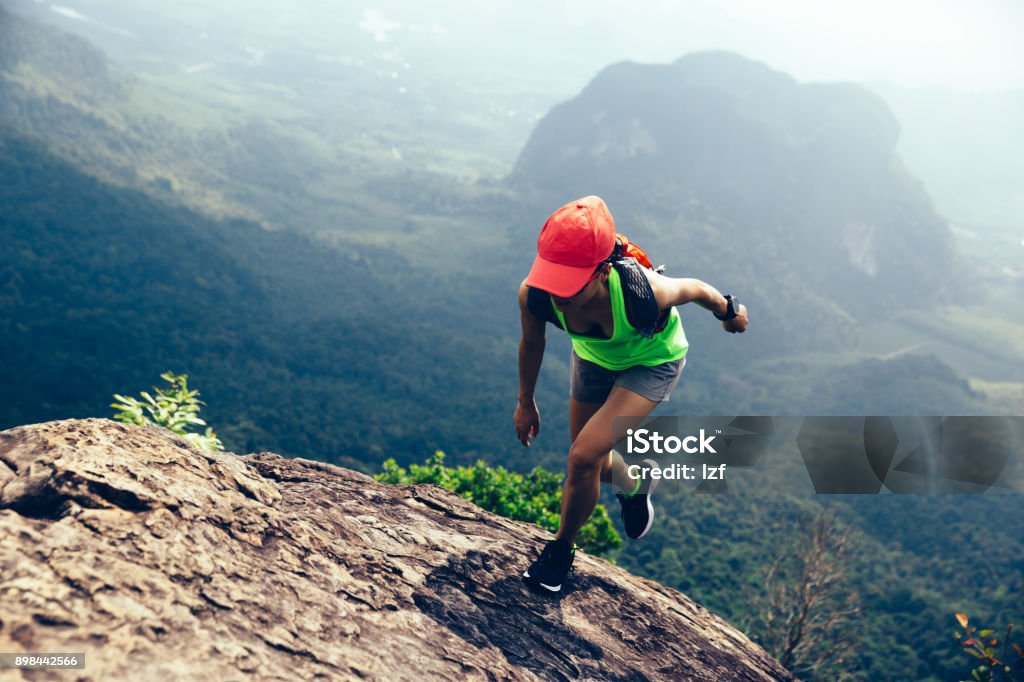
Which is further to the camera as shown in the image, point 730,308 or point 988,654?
point 988,654

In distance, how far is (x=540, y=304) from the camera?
5031 millimetres

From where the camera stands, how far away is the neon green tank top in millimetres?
5113

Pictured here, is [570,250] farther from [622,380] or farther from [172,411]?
[172,411]

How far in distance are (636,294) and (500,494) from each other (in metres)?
9.50

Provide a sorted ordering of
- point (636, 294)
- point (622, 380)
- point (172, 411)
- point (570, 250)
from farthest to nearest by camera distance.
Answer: point (172, 411), point (622, 380), point (636, 294), point (570, 250)

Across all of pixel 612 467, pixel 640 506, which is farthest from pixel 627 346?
pixel 640 506

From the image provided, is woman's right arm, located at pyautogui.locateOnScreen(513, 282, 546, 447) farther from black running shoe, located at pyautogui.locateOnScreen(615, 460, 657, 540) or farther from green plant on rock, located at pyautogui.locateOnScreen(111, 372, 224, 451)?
green plant on rock, located at pyautogui.locateOnScreen(111, 372, 224, 451)

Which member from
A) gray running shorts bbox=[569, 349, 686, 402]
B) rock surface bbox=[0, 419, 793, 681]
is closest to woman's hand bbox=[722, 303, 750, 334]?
gray running shorts bbox=[569, 349, 686, 402]

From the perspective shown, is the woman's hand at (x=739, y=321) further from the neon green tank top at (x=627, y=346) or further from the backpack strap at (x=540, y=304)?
the backpack strap at (x=540, y=304)

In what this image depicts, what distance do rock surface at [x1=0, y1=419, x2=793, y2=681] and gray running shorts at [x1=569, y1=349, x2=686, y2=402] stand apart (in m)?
1.48

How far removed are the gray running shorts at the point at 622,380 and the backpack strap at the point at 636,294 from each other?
51 cm

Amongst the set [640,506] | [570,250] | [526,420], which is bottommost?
[640,506]

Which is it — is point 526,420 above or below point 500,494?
above

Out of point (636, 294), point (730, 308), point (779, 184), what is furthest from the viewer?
point (779, 184)
